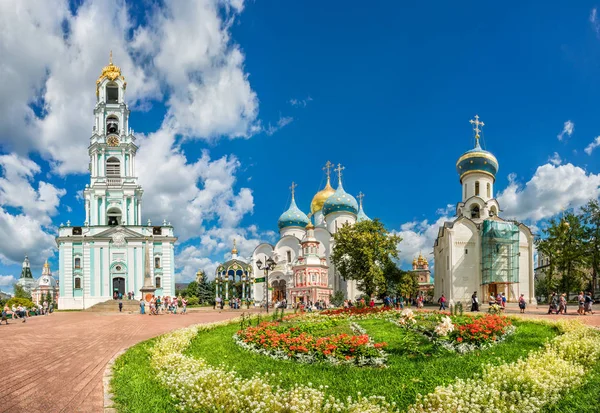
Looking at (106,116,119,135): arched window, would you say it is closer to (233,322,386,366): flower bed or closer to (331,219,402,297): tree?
(331,219,402,297): tree

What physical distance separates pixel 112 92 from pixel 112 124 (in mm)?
4497

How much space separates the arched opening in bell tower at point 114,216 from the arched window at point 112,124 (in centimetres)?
923

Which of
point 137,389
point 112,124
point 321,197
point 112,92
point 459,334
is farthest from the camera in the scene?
point 321,197

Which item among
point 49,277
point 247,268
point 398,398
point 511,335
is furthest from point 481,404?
point 49,277

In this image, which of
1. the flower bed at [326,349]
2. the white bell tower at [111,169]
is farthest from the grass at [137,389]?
the white bell tower at [111,169]

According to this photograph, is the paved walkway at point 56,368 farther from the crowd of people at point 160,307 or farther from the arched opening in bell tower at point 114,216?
the arched opening in bell tower at point 114,216

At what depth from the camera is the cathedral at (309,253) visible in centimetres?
4750

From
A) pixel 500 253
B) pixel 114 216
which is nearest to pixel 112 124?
pixel 114 216

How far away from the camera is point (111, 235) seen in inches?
1959

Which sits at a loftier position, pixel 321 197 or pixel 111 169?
pixel 111 169

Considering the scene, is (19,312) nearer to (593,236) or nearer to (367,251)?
(367,251)

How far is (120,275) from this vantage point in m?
49.6

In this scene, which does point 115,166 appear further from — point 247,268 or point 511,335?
point 511,335

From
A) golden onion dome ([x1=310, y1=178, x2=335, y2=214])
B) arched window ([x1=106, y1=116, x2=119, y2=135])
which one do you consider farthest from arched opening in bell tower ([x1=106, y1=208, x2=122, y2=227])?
golden onion dome ([x1=310, y1=178, x2=335, y2=214])
